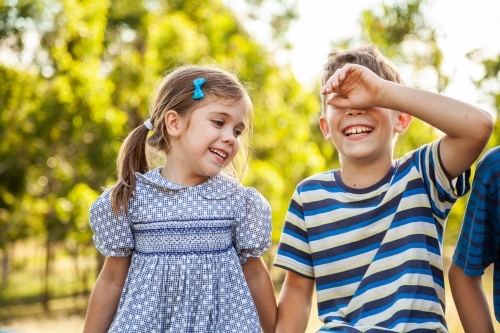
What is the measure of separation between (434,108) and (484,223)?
42 centimetres

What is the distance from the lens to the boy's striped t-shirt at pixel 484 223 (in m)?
2.21

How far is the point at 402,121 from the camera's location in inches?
97.7

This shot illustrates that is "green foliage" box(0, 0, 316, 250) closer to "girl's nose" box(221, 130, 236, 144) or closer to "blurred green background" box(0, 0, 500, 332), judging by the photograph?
"blurred green background" box(0, 0, 500, 332)

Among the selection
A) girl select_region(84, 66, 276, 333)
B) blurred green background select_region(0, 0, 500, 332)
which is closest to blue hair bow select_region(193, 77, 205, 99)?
girl select_region(84, 66, 276, 333)

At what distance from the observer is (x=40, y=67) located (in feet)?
37.4

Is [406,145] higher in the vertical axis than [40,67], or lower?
lower

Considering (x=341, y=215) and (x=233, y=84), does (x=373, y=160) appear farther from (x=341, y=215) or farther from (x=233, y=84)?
(x=233, y=84)

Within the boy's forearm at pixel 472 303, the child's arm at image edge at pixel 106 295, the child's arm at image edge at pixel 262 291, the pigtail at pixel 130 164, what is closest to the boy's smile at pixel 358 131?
the boy's forearm at pixel 472 303

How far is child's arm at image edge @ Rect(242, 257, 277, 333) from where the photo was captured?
8.79 ft

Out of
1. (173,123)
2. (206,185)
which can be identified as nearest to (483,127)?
(206,185)

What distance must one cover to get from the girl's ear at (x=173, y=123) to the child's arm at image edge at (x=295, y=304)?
70 centimetres

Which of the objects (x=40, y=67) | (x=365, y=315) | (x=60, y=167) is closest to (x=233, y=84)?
(x=365, y=315)

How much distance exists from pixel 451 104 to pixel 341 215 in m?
0.59

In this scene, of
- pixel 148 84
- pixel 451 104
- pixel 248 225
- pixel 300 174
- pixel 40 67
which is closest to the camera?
pixel 451 104
